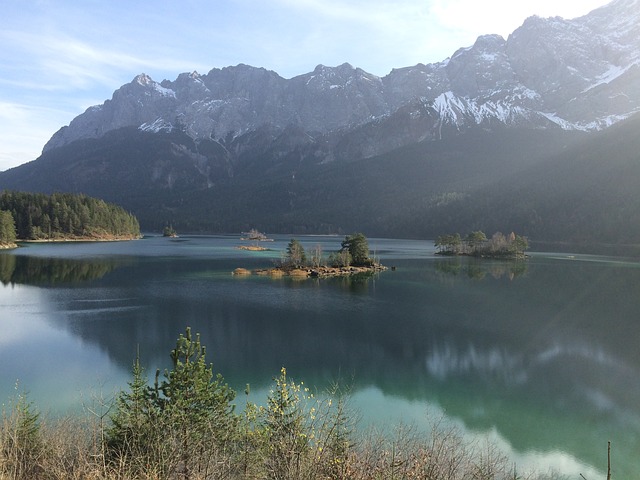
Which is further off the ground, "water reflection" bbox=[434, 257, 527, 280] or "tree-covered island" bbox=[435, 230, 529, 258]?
"tree-covered island" bbox=[435, 230, 529, 258]

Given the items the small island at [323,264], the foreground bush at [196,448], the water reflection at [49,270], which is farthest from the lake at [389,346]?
the small island at [323,264]

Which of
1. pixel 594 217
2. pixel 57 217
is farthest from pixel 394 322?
pixel 594 217

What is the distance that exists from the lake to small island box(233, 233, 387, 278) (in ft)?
35.3

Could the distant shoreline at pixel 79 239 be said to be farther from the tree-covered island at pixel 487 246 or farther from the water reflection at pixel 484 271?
the water reflection at pixel 484 271

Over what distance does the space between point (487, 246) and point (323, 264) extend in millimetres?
59677

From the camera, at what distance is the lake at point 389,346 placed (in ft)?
63.0

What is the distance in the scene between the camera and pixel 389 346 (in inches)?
1207

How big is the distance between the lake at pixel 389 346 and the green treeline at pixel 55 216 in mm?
75141

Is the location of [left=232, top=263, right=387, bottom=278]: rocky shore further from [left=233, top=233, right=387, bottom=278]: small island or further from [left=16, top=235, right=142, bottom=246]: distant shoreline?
[left=16, top=235, right=142, bottom=246]: distant shoreline

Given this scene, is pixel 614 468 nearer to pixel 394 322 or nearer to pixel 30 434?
pixel 30 434

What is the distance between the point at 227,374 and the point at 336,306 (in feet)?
76.2

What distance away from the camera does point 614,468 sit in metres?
15.6

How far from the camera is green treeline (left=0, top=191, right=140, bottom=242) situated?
4884 inches

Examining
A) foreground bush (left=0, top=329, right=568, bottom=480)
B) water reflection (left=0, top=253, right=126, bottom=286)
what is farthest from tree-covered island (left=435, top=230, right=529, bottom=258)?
foreground bush (left=0, top=329, right=568, bottom=480)
